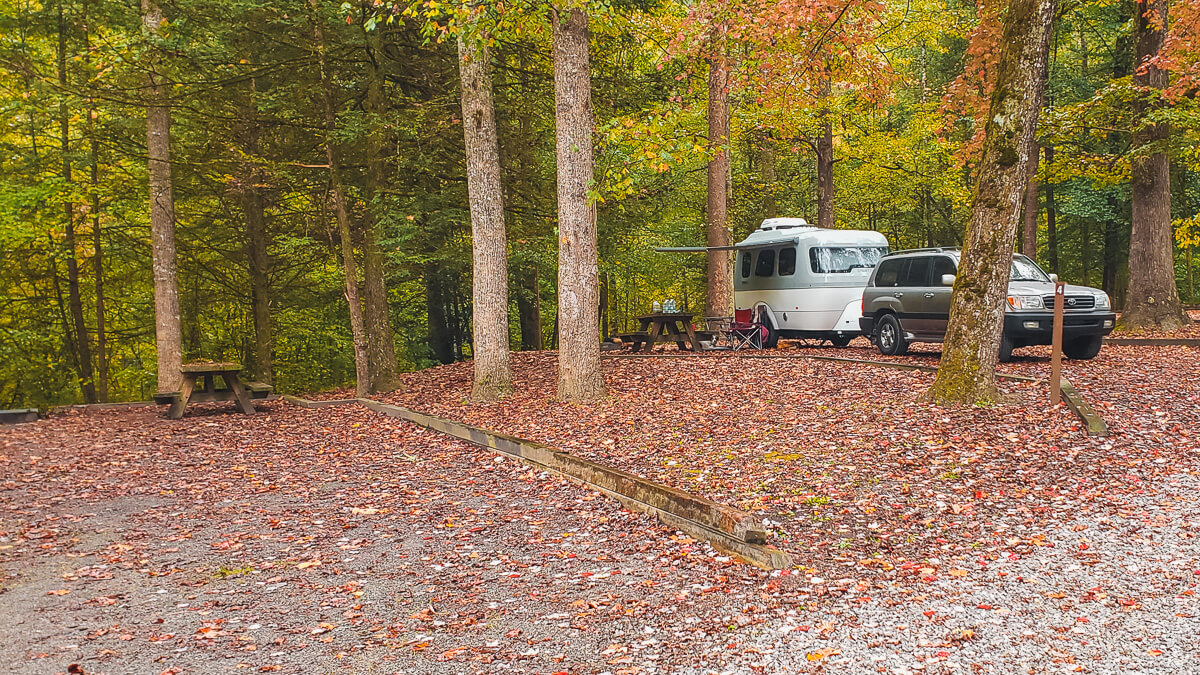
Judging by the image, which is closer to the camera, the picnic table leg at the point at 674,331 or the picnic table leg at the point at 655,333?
the picnic table leg at the point at 655,333

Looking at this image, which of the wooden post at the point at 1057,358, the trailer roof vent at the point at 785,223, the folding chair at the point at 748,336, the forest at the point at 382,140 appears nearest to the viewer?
the wooden post at the point at 1057,358

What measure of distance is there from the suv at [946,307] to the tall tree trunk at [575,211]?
5.40 m

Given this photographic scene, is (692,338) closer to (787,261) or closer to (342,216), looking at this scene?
(787,261)

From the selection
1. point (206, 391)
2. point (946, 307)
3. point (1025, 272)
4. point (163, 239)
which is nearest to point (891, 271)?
point (946, 307)

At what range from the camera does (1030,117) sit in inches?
332

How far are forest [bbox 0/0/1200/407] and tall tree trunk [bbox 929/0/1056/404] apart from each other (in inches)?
137

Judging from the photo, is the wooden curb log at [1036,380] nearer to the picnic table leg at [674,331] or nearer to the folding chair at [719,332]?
the picnic table leg at [674,331]

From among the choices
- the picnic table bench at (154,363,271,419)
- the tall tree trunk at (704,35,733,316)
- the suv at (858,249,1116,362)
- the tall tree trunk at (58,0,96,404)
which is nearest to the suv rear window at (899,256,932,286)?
the suv at (858,249,1116,362)

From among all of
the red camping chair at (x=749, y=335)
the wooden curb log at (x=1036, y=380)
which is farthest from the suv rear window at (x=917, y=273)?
the red camping chair at (x=749, y=335)

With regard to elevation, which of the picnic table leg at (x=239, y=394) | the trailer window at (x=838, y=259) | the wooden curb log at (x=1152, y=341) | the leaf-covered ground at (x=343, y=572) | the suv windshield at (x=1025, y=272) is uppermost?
the trailer window at (x=838, y=259)

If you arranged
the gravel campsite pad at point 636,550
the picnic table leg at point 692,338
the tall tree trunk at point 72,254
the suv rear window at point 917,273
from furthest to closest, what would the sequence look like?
the picnic table leg at point 692,338 < the tall tree trunk at point 72,254 < the suv rear window at point 917,273 < the gravel campsite pad at point 636,550

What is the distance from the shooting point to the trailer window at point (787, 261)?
1708cm

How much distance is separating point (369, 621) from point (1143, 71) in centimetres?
1568

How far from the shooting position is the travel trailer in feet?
54.0
